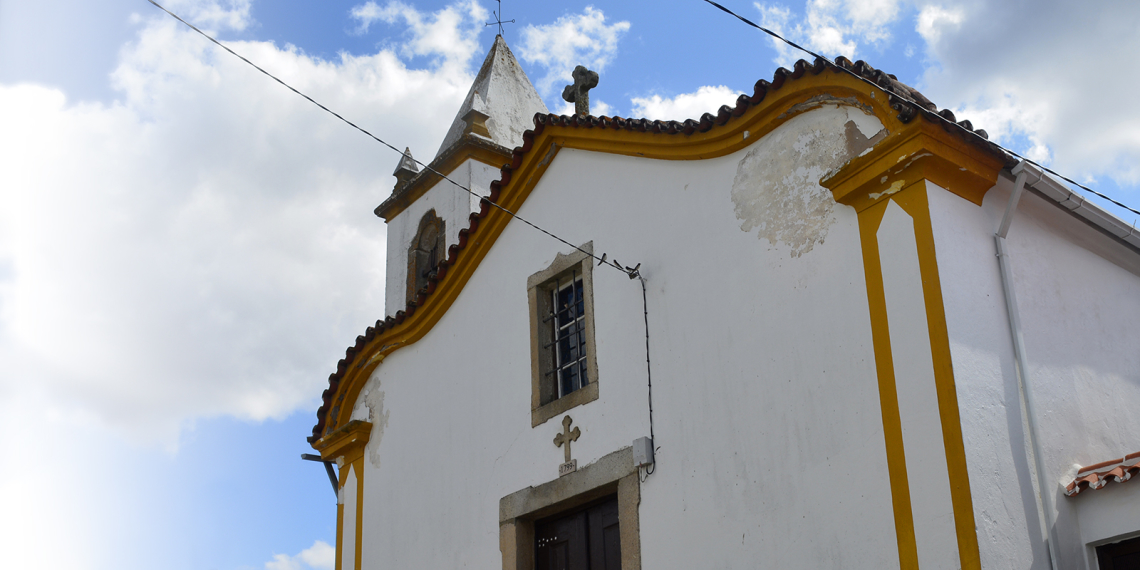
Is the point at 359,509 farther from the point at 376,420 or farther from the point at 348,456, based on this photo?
the point at 376,420

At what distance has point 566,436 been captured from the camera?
7961 millimetres

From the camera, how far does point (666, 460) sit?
23.6 feet

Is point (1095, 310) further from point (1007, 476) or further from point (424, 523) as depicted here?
point (424, 523)

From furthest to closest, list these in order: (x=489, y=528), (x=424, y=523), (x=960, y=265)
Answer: (x=424, y=523)
(x=489, y=528)
(x=960, y=265)

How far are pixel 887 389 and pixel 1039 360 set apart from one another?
116 cm

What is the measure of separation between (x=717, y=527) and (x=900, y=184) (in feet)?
7.83

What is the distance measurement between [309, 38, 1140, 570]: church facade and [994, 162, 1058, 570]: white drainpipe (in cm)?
1

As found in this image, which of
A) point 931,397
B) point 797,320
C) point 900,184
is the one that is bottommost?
point 931,397

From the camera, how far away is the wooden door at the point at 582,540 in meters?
7.61

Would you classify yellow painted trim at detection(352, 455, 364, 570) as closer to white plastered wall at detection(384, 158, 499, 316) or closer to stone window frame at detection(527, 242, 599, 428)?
stone window frame at detection(527, 242, 599, 428)

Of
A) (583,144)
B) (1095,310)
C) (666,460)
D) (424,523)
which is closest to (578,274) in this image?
(583,144)

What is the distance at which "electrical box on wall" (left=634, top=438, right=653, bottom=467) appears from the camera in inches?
287

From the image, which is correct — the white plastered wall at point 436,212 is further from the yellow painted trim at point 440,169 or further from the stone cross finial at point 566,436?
the stone cross finial at point 566,436

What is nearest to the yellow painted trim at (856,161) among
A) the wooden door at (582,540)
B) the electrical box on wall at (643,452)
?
the electrical box on wall at (643,452)
